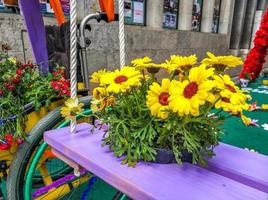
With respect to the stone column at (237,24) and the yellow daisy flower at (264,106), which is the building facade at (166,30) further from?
the yellow daisy flower at (264,106)

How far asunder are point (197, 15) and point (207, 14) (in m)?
0.46

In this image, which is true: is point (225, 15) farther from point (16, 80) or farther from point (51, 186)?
point (51, 186)

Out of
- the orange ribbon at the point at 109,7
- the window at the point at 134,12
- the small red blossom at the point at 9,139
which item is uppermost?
the window at the point at 134,12

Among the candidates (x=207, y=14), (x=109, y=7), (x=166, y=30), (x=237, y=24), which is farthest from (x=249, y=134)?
(x=237, y=24)

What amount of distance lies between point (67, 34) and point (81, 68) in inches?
13.4

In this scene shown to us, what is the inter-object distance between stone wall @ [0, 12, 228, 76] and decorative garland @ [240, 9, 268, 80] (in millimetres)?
1844

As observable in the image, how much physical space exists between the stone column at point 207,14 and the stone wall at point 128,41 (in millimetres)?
246

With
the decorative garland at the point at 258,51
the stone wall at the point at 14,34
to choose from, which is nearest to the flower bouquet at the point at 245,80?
the decorative garland at the point at 258,51

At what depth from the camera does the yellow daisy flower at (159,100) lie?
73 cm

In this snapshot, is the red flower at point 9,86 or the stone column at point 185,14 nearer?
the red flower at point 9,86

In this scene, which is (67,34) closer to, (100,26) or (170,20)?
(100,26)

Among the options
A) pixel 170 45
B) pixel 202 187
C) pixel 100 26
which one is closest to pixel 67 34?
pixel 202 187

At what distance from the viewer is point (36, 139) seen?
1284mm

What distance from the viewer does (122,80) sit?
801mm
